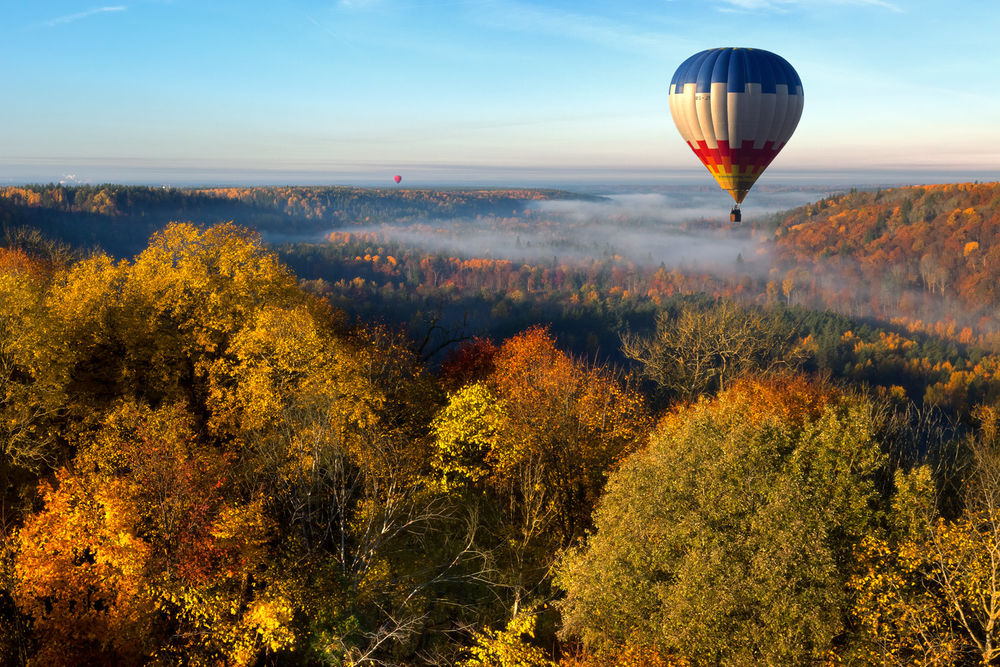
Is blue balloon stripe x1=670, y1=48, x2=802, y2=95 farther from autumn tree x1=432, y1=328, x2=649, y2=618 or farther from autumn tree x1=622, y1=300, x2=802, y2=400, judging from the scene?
autumn tree x1=432, y1=328, x2=649, y2=618

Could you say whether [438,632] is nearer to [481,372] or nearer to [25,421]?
[25,421]

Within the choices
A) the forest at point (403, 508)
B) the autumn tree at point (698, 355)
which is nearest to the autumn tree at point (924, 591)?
the forest at point (403, 508)

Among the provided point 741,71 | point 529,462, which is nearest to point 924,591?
point 529,462

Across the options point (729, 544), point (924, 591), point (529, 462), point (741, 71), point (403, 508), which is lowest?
point (403, 508)

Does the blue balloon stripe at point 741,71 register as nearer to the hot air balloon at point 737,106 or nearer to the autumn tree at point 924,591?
the hot air balloon at point 737,106

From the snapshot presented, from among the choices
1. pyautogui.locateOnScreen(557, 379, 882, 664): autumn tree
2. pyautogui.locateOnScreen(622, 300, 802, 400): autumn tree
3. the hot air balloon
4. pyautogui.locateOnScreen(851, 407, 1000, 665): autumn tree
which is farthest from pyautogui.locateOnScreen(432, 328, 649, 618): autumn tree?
the hot air balloon

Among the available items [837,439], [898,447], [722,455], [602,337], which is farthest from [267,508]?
[602,337]

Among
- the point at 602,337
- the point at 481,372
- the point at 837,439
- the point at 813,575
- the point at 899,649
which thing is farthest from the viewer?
the point at 602,337

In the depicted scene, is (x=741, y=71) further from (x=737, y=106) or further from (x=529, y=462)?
(x=529, y=462)
